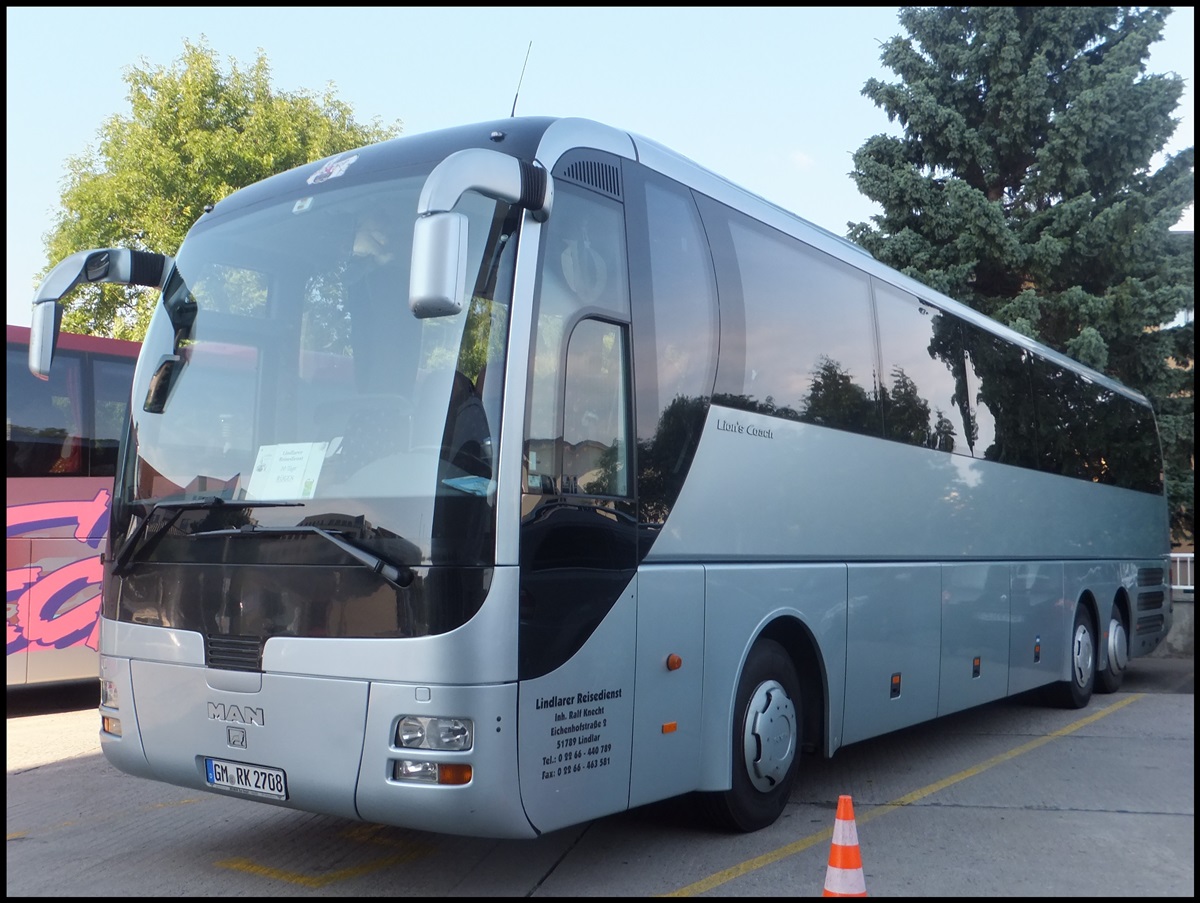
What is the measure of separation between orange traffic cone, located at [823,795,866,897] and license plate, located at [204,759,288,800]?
224cm

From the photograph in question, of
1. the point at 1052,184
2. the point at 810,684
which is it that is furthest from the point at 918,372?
the point at 1052,184

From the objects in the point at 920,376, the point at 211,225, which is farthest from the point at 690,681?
the point at 920,376

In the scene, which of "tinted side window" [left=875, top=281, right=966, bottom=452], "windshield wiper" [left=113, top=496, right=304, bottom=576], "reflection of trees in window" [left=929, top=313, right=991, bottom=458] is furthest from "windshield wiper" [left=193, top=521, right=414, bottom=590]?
"reflection of trees in window" [left=929, top=313, right=991, bottom=458]

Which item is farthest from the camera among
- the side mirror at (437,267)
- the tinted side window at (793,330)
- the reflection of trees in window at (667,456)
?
the tinted side window at (793,330)

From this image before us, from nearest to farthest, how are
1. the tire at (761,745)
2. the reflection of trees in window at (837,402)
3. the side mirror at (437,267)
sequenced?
the side mirror at (437,267)
the tire at (761,745)
the reflection of trees in window at (837,402)

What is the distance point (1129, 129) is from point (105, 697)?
65.1 ft

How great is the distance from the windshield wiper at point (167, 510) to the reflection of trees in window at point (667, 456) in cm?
162

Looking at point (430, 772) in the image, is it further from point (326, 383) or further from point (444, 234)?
point (444, 234)

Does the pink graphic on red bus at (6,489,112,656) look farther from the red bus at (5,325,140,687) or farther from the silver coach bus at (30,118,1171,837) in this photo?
the silver coach bus at (30,118,1171,837)

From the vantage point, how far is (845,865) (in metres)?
4.54

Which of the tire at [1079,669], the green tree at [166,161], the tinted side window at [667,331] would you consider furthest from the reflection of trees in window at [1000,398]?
the green tree at [166,161]

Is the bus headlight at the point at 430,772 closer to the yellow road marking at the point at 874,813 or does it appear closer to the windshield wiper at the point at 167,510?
the windshield wiper at the point at 167,510

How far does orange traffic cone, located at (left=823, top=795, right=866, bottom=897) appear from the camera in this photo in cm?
450

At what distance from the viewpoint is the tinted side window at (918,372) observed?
329 inches
